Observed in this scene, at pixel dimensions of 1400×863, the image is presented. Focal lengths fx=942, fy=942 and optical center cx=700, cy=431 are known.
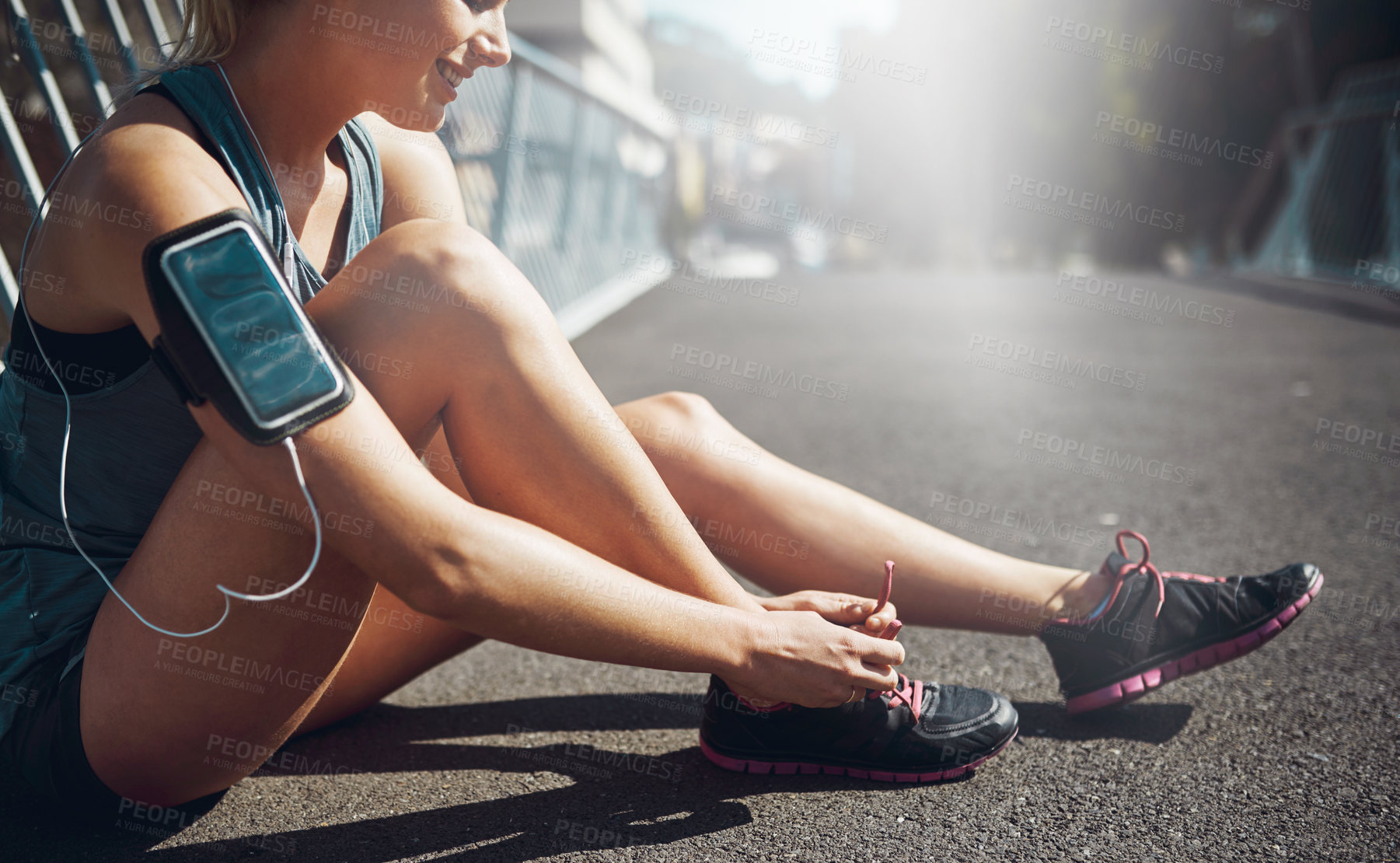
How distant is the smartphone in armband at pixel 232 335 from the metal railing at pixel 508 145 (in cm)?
65

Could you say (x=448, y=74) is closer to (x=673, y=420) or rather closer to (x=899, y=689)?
(x=673, y=420)

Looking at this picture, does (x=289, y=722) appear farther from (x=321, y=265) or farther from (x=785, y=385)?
(x=785, y=385)

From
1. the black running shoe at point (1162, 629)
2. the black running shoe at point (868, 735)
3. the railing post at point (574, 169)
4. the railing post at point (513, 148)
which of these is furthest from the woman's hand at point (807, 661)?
the railing post at point (574, 169)

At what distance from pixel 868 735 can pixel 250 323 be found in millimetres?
1186

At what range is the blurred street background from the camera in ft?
5.21

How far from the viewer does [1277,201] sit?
1659cm

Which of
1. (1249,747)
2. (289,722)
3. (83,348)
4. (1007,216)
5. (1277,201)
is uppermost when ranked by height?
(83,348)

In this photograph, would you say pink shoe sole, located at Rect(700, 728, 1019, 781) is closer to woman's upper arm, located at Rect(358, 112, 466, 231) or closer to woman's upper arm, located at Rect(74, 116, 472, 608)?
woman's upper arm, located at Rect(74, 116, 472, 608)

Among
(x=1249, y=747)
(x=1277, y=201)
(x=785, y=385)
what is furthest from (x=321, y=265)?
(x=1277, y=201)

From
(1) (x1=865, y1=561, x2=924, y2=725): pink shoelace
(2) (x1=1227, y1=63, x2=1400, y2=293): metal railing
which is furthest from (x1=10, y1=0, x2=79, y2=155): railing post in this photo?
(2) (x1=1227, y1=63, x2=1400, y2=293): metal railing

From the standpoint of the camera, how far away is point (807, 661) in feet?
4.79

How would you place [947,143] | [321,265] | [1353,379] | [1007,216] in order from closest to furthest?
[321,265], [1353,379], [1007,216], [947,143]

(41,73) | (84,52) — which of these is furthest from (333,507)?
(84,52)

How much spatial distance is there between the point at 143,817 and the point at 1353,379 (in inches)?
238
